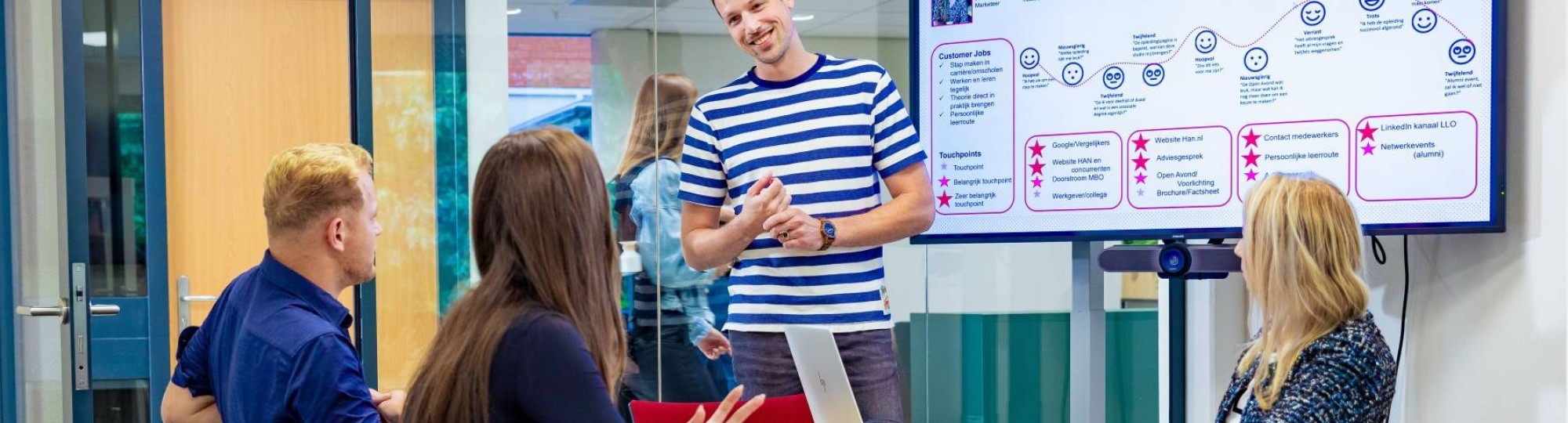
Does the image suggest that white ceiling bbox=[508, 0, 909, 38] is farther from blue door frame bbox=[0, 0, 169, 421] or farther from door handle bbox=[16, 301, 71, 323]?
door handle bbox=[16, 301, 71, 323]

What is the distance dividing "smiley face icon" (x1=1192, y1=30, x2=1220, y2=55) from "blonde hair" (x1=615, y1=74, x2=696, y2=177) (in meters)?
1.44

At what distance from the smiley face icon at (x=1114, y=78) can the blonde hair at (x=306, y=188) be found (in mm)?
1582

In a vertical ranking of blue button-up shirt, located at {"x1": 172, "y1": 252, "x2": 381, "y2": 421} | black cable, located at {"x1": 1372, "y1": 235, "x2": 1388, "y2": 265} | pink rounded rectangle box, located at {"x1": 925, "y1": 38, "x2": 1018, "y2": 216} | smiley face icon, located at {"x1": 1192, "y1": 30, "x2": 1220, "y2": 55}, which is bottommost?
blue button-up shirt, located at {"x1": 172, "y1": 252, "x2": 381, "y2": 421}

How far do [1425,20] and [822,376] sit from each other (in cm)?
138

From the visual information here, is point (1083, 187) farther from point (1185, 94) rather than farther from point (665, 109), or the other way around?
point (665, 109)

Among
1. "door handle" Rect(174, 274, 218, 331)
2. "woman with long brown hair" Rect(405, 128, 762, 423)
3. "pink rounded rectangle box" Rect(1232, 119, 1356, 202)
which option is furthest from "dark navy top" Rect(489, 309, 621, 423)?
"door handle" Rect(174, 274, 218, 331)

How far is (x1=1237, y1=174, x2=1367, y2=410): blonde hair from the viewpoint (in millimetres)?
2080

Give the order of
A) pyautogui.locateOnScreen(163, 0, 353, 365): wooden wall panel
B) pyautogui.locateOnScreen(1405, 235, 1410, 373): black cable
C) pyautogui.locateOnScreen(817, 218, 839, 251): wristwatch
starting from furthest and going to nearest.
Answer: pyautogui.locateOnScreen(163, 0, 353, 365): wooden wall panel < pyautogui.locateOnScreen(1405, 235, 1410, 373): black cable < pyautogui.locateOnScreen(817, 218, 839, 251): wristwatch

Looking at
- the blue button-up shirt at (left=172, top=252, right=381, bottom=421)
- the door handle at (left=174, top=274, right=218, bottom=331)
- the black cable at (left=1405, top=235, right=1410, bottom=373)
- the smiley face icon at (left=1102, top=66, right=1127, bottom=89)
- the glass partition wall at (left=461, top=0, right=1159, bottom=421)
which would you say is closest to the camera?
the blue button-up shirt at (left=172, top=252, right=381, bottom=421)

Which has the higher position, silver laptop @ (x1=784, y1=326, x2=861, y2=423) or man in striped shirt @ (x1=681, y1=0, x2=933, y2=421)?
man in striped shirt @ (x1=681, y1=0, x2=933, y2=421)

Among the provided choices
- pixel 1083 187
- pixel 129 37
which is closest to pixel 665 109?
pixel 1083 187

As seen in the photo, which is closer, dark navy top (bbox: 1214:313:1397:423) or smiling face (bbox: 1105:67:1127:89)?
dark navy top (bbox: 1214:313:1397:423)

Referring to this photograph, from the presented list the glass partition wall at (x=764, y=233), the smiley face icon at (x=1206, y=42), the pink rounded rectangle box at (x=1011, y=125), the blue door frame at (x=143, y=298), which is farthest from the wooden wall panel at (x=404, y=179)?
the smiley face icon at (x=1206, y=42)

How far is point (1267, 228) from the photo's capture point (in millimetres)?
2145
